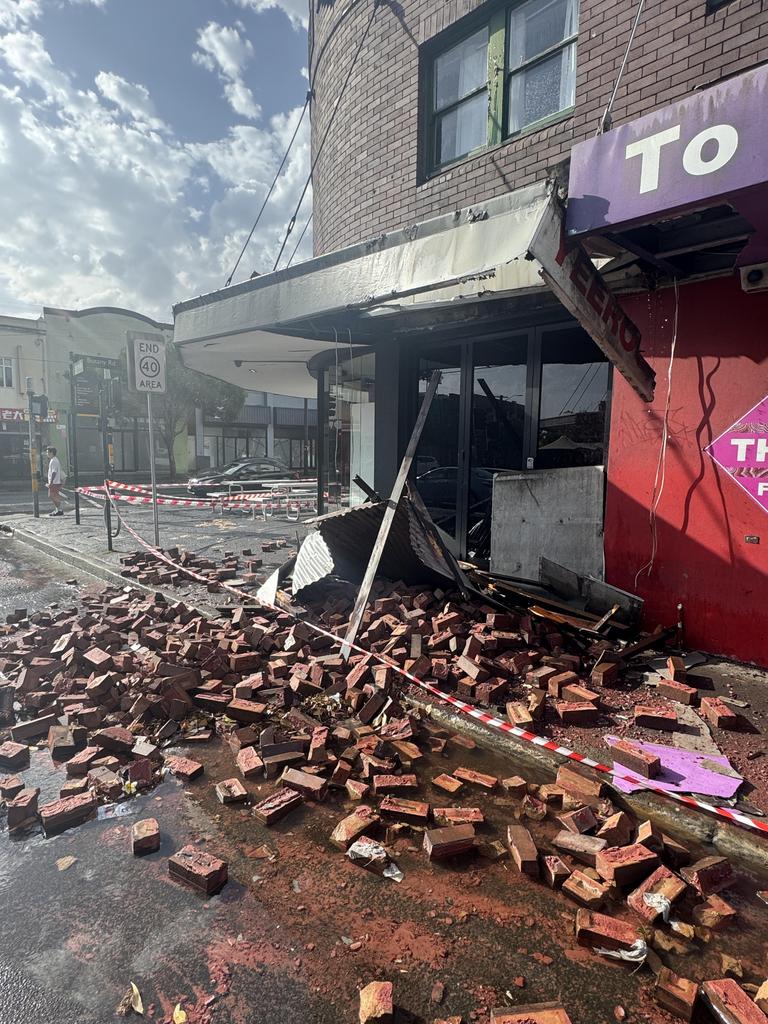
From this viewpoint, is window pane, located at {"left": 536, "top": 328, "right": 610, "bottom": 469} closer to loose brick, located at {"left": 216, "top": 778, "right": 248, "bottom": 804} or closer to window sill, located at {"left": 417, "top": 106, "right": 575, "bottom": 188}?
window sill, located at {"left": 417, "top": 106, "right": 575, "bottom": 188}

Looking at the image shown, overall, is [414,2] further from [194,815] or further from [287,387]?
[194,815]

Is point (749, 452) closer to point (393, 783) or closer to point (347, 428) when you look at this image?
point (393, 783)

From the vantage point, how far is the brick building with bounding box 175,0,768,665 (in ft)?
12.7

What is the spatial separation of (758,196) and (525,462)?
3.75 meters

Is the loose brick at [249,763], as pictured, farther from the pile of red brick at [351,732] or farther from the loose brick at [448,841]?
the loose brick at [448,841]

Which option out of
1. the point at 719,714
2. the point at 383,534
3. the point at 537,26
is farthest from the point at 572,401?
→ the point at 537,26

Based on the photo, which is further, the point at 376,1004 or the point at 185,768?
the point at 185,768

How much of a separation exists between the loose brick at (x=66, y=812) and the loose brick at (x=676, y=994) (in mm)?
2843

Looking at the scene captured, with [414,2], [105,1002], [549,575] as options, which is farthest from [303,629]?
[414,2]

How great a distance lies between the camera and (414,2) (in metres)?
7.26

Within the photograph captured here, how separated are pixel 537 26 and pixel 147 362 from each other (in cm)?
708

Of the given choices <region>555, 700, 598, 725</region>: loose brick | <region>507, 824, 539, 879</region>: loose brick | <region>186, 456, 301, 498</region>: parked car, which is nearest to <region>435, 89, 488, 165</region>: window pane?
<region>555, 700, 598, 725</region>: loose brick

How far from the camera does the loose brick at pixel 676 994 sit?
1.92m

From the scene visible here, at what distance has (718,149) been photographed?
129 inches
